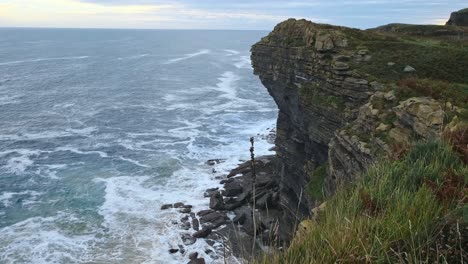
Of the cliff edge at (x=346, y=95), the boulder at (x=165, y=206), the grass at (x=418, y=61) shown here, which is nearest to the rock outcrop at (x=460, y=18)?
the cliff edge at (x=346, y=95)

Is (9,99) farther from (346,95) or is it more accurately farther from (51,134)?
(346,95)

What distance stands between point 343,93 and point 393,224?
23.2m

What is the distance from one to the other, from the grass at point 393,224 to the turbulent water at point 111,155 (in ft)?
77.4

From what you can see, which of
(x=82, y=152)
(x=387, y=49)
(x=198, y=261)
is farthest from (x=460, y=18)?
(x=82, y=152)

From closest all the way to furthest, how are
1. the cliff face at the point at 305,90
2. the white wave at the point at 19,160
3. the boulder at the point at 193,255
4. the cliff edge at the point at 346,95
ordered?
1. the cliff edge at the point at 346,95
2. the cliff face at the point at 305,90
3. the boulder at the point at 193,255
4. the white wave at the point at 19,160

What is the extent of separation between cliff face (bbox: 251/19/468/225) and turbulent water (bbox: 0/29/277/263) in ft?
34.2

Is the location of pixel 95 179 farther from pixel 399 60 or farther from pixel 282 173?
pixel 399 60

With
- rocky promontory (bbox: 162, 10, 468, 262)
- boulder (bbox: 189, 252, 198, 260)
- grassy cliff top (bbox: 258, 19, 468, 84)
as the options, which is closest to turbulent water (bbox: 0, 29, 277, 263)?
boulder (bbox: 189, 252, 198, 260)

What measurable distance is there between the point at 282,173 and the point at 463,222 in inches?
1302

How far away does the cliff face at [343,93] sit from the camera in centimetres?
1709

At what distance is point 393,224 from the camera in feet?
16.1

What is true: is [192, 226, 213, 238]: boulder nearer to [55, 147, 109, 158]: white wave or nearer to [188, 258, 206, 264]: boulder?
[188, 258, 206, 264]: boulder

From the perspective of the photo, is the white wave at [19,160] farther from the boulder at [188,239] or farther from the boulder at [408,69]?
the boulder at [408,69]

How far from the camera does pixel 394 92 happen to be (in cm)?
1894
